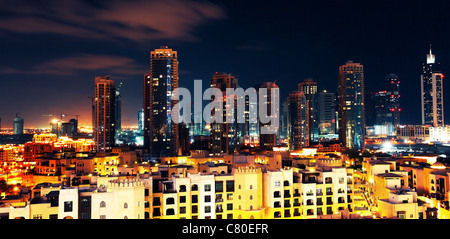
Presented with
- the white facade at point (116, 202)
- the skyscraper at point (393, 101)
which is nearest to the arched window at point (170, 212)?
the white facade at point (116, 202)

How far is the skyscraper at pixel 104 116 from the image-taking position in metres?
40.2

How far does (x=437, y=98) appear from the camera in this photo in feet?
205

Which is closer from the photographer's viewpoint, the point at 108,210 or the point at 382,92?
the point at 108,210

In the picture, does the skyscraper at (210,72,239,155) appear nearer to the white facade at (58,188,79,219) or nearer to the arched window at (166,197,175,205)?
the arched window at (166,197,175,205)

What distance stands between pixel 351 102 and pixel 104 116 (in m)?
29.3

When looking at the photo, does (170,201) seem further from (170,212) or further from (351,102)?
(351,102)

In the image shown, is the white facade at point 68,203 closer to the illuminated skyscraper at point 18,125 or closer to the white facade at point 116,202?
the white facade at point 116,202

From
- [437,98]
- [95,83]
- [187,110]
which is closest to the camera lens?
[95,83]

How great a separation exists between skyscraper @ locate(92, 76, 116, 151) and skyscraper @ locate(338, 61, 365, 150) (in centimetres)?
2696

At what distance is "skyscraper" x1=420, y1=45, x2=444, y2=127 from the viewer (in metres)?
61.9

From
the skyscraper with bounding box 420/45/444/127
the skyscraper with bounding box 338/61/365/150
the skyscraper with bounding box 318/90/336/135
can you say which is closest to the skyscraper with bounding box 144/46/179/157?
the skyscraper with bounding box 338/61/365/150
